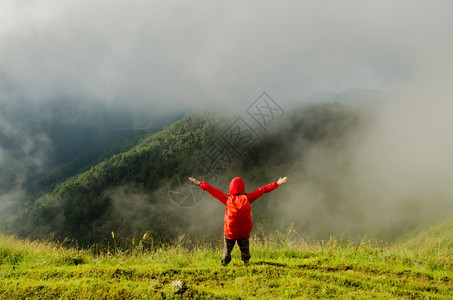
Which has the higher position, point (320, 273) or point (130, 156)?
point (130, 156)

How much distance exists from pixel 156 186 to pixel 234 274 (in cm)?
13674

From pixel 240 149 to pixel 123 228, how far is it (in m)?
74.1

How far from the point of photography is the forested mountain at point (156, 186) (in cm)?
11375

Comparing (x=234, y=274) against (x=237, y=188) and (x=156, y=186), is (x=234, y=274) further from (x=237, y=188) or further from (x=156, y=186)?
(x=156, y=186)

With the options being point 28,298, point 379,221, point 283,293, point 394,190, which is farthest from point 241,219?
point 394,190

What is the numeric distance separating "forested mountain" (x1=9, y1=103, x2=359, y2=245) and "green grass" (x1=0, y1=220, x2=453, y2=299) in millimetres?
92551

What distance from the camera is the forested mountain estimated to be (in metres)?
114

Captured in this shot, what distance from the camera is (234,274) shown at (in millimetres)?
5219

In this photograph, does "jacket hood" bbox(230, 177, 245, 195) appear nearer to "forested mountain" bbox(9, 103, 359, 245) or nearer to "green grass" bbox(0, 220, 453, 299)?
"green grass" bbox(0, 220, 453, 299)

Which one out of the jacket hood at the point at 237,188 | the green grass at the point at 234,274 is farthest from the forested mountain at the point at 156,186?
the jacket hood at the point at 237,188

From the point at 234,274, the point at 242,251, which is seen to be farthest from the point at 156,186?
the point at 234,274

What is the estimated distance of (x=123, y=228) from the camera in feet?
370

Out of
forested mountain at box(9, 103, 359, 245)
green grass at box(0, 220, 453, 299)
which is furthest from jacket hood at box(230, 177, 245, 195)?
forested mountain at box(9, 103, 359, 245)

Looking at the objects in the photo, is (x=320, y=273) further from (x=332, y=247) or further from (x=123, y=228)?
(x=123, y=228)
